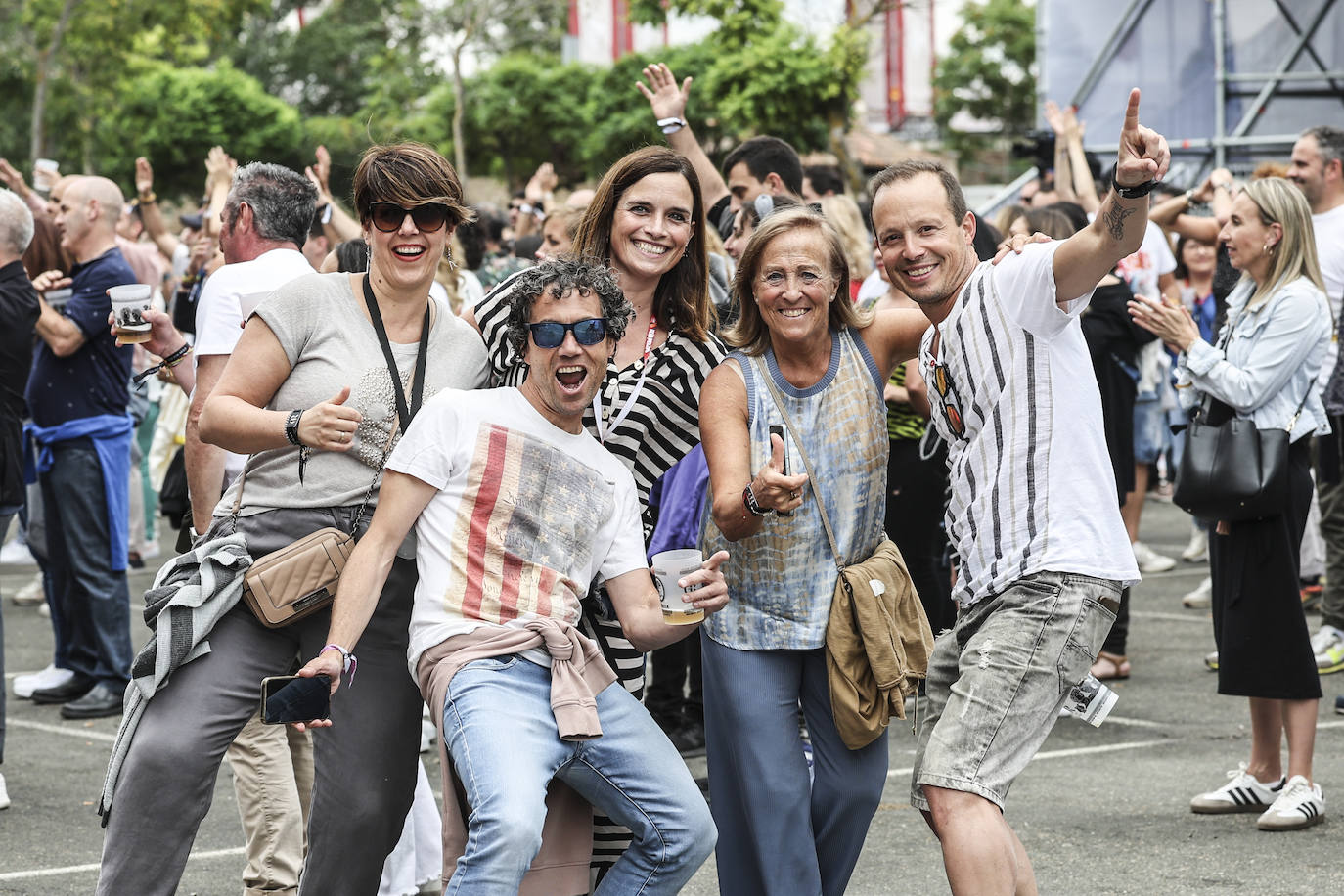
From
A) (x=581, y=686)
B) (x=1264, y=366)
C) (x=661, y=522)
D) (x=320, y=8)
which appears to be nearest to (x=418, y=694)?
(x=581, y=686)

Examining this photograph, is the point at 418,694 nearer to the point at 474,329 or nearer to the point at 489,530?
the point at 489,530

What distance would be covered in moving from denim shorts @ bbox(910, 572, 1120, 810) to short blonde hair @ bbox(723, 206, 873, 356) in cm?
88

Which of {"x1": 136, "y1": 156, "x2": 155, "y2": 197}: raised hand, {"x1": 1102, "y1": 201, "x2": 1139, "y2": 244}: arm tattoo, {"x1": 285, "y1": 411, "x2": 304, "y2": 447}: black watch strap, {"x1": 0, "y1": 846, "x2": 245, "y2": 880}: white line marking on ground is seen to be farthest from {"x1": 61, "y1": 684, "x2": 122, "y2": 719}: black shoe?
{"x1": 1102, "y1": 201, "x2": 1139, "y2": 244}: arm tattoo

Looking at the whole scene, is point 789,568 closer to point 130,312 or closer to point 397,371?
point 397,371

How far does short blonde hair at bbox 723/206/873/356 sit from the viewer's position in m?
3.92

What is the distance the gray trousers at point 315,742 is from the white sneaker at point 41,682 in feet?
14.0

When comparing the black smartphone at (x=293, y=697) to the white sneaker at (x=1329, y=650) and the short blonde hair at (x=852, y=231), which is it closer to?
the short blonde hair at (x=852, y=231)

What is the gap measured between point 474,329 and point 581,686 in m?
1.06

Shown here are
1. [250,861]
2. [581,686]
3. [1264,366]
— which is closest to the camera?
[581,686]

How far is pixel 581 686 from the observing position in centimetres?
350

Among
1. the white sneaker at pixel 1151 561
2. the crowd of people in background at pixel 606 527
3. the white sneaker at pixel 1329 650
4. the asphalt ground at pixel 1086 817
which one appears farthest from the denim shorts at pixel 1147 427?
the crowd of people in background at pixel 606 527

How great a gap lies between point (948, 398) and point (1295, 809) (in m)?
2.52

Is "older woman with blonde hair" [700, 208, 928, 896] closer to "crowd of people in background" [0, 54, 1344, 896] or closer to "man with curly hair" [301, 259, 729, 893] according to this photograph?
"crowd of people in background" [0, 54, 1344, 896]

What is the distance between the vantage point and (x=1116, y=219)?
336cm
